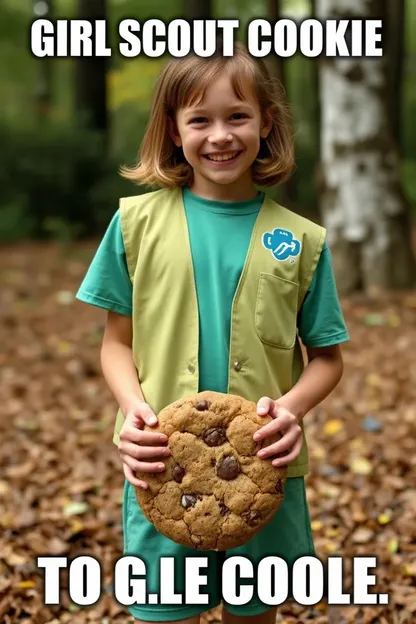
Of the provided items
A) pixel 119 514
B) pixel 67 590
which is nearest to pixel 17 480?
pixel 119 514

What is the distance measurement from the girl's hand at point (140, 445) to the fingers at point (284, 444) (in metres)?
0.23

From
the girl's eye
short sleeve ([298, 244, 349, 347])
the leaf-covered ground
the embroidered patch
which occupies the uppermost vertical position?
the girl's eye

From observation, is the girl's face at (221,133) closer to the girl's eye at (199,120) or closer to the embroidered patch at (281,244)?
the girl's eye at (199,120)

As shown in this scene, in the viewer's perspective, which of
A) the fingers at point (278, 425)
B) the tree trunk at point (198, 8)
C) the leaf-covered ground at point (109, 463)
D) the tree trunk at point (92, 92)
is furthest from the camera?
the tree trunk at point (92, 92)

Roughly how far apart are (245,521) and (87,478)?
8.14ft

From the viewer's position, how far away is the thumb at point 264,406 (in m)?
2.26

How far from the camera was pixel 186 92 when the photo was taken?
2.37 metres

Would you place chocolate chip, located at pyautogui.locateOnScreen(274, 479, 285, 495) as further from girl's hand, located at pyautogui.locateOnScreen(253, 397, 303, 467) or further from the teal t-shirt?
the teal t-shirt

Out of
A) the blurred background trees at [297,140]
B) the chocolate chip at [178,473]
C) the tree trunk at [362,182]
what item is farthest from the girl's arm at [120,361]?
the tree trunk at [362,182]

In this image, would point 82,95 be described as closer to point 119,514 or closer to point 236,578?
point 119,514

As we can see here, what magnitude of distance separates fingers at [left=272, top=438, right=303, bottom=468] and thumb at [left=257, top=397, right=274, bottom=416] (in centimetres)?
11

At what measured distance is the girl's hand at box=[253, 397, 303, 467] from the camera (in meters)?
2.26

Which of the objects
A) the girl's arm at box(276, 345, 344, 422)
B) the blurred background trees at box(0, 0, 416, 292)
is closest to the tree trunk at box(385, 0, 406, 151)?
the blurred background trees at box(0, 0, 416, 292)

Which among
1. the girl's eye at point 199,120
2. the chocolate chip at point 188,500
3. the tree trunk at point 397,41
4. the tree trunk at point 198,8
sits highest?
the tree trunk at point 198,8
